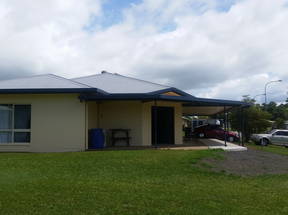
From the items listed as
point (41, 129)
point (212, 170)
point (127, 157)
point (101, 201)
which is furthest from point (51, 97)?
point (101, 201)

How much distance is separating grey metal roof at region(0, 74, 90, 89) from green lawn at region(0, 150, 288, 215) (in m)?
4.38

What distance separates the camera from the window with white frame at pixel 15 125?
15539 millimetres

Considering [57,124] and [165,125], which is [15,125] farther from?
[165,125]

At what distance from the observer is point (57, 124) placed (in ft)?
50.5

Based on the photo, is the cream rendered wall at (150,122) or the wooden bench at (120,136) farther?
the cream rendered wall at (150,122)

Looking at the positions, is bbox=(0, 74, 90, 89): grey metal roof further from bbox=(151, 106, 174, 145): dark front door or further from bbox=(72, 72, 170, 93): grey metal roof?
bbox=(151, 106, 174, 145): dark front door

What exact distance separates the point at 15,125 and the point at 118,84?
19.4ft

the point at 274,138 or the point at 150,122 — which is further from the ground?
the point at 150,122

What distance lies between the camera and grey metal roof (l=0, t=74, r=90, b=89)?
15.4m

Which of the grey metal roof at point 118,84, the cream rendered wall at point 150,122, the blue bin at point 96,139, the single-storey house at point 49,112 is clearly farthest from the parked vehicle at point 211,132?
the blue bin at point 96,139

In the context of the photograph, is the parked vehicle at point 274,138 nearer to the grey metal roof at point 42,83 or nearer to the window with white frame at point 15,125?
the grey metal roof at point 42,83

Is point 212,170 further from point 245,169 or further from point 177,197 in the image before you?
point 177,197

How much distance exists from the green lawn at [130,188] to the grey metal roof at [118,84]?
229 inches

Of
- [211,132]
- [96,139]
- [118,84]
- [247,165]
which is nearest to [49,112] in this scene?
[96,139]
